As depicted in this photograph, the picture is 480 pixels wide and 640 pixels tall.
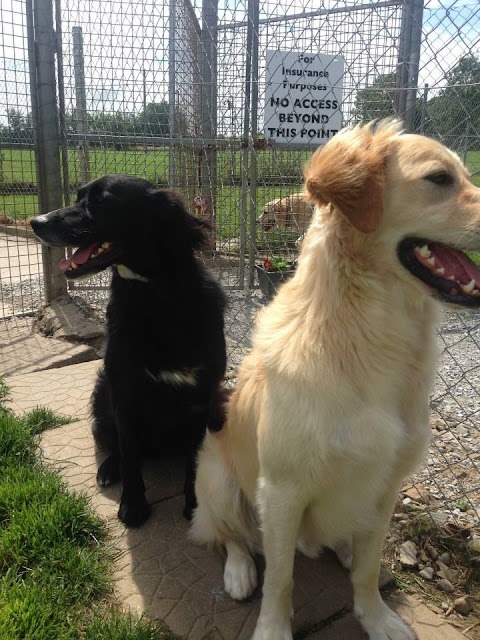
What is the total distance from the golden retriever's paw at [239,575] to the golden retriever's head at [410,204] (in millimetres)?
1260

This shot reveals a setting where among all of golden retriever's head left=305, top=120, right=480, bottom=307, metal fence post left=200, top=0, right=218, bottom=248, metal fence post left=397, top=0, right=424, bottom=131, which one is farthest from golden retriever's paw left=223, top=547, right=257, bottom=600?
metal fence post left=200, top=0, right=218, bottom=248

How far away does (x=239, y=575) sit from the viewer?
1935mm

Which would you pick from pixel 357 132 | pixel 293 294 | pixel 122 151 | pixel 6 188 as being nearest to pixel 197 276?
pixel 293 294

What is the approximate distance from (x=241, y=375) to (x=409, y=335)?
69cm

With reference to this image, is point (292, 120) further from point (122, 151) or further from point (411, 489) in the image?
point (411, 489)

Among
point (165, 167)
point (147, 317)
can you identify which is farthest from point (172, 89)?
point (147, 317)

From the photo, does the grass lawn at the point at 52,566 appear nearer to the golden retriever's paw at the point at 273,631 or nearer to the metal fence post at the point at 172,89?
the golden retriever's paw at the point at 273,631

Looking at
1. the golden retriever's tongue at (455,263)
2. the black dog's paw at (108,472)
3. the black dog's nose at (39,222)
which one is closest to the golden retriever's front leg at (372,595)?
the golden retriever's tongue at (455,263)

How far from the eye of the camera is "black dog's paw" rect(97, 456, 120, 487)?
2.61 metres

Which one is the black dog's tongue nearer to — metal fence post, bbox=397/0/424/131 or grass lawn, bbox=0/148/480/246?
metal fence post, bbox=397/0/424/131

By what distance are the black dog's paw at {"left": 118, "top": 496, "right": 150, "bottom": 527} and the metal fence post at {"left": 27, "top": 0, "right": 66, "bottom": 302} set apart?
11.0ft

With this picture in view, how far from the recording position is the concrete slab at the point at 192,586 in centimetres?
180

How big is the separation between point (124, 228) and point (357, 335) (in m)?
1.44

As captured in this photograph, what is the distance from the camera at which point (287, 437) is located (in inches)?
60.3
